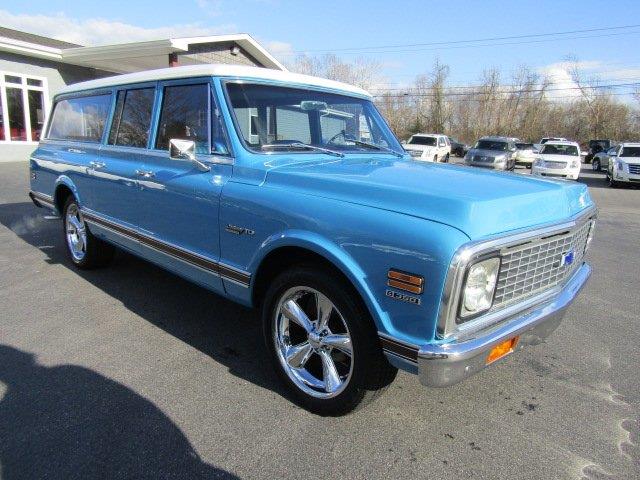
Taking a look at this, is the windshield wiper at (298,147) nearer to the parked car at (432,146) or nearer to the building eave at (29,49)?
the building eave at (29,49)

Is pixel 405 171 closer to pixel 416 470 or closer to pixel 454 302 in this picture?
pixel 454 302

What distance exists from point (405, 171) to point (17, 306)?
3.72m

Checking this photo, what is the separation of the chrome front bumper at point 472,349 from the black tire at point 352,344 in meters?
0.34

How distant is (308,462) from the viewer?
7.99 ft

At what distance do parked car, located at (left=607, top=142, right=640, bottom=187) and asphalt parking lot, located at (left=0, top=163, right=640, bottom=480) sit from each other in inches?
703

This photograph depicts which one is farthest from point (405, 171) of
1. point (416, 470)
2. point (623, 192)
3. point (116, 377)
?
point (623, 192)

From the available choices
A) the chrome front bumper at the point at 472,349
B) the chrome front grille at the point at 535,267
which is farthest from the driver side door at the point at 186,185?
the chrome front grille at the point at 535,267

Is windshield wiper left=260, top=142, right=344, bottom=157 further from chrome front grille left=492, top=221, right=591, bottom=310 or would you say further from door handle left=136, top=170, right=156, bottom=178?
chrome front grille left=492, top=221, right=591, bottom=310

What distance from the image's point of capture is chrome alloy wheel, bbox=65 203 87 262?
17.5ft

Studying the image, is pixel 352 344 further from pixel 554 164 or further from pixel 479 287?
pixel 554 164

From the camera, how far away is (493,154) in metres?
21.9

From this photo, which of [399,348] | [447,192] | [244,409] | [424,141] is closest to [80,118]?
[244,409]

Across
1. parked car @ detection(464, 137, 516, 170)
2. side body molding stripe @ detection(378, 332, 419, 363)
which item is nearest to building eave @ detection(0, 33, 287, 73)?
parked car @ detection(464, 137, 516, 170)

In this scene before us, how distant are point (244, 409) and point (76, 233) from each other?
377 centimetres
